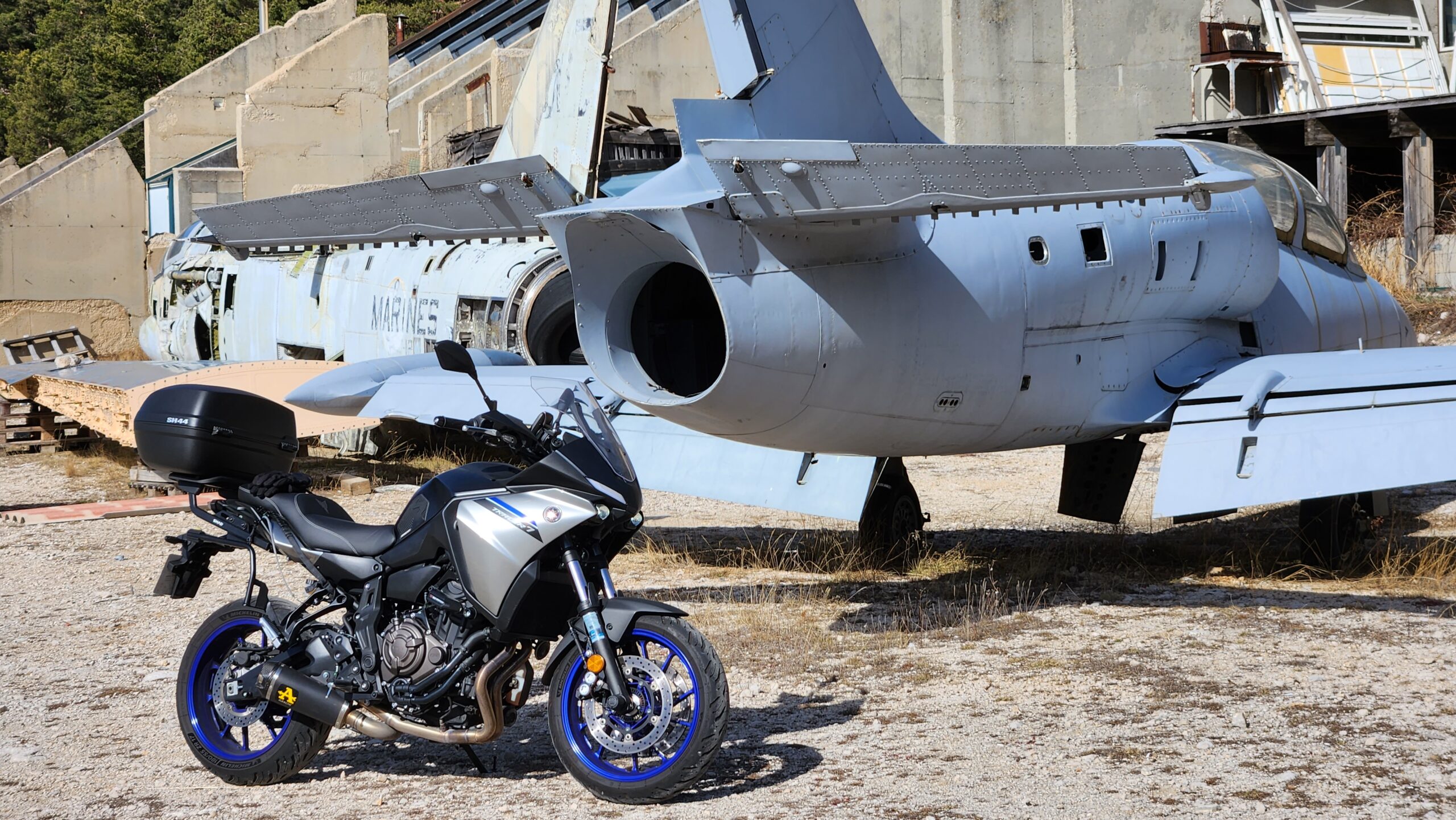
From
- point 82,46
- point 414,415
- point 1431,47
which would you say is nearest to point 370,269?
point 414,415

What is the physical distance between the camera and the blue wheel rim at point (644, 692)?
4.38 meters

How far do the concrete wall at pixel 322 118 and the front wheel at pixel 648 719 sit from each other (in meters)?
22.6

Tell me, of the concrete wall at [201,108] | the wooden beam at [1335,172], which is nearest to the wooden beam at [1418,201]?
the wooden beam at [1335,172]

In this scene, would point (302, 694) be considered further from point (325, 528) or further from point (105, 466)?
point (105, 466)

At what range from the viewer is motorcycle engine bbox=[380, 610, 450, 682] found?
15.2 feet

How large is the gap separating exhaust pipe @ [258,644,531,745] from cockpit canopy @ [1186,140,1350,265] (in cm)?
595

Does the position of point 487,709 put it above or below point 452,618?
below

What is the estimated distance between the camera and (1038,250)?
7.06m

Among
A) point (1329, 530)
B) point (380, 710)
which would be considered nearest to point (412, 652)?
point (380, 710)

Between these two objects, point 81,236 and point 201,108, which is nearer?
point 81,236

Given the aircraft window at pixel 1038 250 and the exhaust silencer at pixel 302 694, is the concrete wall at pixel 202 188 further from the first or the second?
the exhaust silencer at pixel 302 694

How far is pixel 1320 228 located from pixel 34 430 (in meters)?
15.6

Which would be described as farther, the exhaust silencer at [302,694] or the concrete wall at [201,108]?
the concrete wall at [201,108]

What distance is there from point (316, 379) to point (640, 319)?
3.80 m
